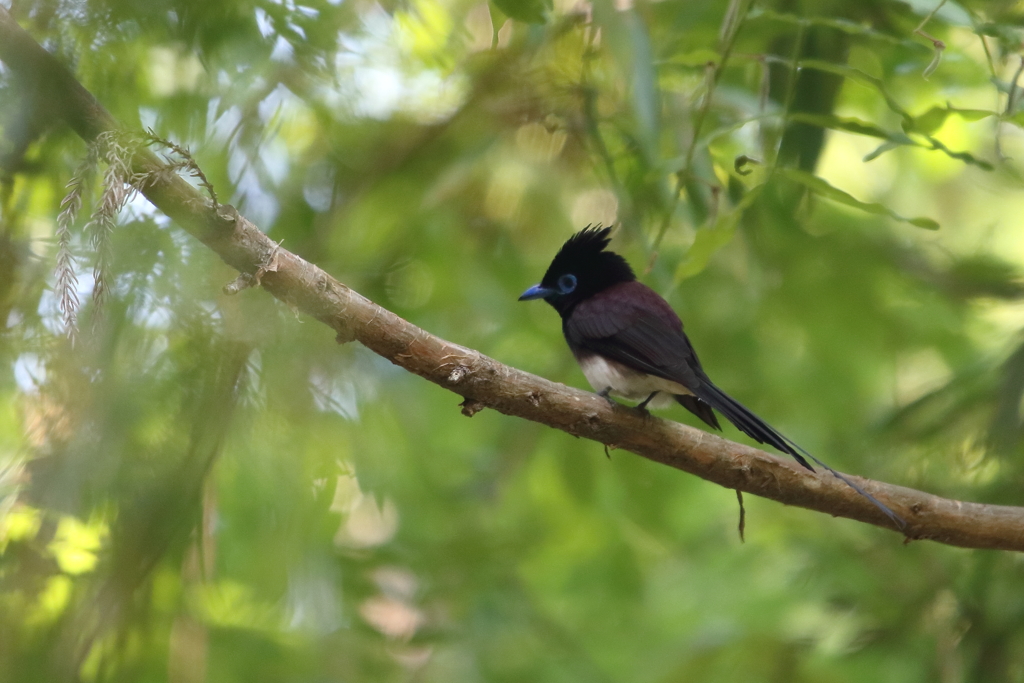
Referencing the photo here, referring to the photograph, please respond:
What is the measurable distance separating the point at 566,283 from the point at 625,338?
A: 57 cm

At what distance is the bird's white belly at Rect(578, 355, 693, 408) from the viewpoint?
3.15 metres

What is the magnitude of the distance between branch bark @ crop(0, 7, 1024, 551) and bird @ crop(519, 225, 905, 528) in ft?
0.32

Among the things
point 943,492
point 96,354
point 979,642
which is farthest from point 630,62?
point 979,642

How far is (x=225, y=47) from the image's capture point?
2773 millimetres

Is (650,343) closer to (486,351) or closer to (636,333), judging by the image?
(636,333)

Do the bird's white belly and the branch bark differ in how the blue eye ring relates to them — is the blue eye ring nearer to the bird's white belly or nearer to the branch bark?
the bird's white belly

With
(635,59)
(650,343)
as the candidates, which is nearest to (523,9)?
(635,59)

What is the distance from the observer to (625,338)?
3.16 metres

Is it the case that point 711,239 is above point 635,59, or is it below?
below

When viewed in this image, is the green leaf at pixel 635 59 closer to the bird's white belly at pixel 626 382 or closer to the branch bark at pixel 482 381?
the bird's white belly at pixel 626 382

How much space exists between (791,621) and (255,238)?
13.6ft

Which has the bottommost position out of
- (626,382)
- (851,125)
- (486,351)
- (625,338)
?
(626,382)

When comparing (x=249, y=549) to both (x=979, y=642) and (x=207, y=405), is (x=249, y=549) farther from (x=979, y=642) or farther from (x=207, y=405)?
(x=979, y=642)

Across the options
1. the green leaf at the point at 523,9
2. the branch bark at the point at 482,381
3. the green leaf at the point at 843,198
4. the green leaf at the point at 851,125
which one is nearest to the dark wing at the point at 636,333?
the branch bark at the point at 482,381
